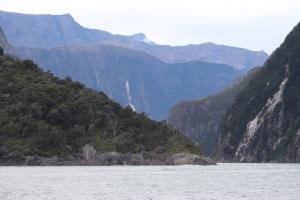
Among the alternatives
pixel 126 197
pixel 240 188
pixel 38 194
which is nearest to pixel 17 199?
pixel 38 194

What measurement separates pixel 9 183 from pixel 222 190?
135ft

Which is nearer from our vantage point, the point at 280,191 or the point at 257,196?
the point at 257,196

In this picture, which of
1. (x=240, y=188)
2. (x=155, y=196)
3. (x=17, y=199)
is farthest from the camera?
(x=240, y=188)

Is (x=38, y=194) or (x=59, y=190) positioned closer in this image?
(x=38, y=194)

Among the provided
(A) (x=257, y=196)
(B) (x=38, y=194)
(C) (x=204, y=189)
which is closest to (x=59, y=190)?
(B) (x=38, y=194)

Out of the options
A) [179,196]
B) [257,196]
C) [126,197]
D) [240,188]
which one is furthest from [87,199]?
[240,188]

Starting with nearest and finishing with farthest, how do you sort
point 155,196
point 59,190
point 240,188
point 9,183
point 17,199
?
point 17,199 < point 155,196 < point 59,190 < point 240,188 < point 9,183

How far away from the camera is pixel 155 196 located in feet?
339

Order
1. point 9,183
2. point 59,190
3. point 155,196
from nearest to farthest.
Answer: point 155,196 < point 59,190 < point 9,183

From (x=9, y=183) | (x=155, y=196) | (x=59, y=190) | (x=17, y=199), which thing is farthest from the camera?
(x=9, y=183)

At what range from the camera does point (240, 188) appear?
402 feet

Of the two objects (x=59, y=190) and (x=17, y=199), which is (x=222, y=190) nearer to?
(x=59, y=190)

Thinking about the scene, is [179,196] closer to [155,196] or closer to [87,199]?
[155,196]

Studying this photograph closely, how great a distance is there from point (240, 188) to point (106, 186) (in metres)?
24.5
